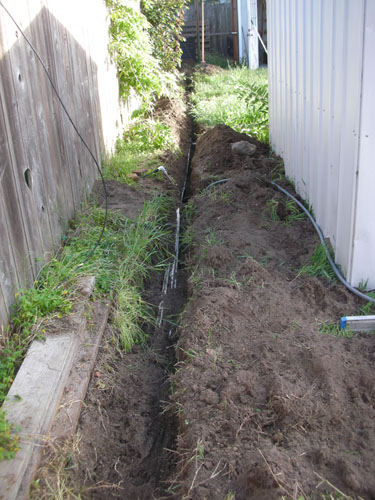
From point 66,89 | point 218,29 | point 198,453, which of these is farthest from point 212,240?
point 218,29

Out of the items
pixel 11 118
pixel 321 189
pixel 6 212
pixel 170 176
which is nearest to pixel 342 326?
pixel 321 189

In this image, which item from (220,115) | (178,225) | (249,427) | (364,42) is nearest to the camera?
(249,427)

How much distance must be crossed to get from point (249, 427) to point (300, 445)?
242 mm

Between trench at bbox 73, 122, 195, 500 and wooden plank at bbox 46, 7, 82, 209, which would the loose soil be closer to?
trench at bbox 73, 122, 195, 500

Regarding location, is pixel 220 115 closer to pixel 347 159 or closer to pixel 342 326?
pixel 347 159

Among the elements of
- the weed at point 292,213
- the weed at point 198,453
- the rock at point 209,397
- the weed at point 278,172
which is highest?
the weed at point 278,172

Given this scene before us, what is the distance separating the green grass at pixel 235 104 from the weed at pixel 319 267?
150 inches

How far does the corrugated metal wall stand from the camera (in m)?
2.86

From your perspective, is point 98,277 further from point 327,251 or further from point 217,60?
point 217,60

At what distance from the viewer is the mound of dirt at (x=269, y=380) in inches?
77.0

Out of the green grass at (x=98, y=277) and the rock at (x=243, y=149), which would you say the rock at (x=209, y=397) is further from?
the rock at (x=243, y=149)

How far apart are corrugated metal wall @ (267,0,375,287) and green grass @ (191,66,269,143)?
8.48 feet

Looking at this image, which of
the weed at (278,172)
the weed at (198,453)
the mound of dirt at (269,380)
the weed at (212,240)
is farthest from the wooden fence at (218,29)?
the weed at (198,453)

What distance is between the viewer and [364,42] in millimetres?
2748
